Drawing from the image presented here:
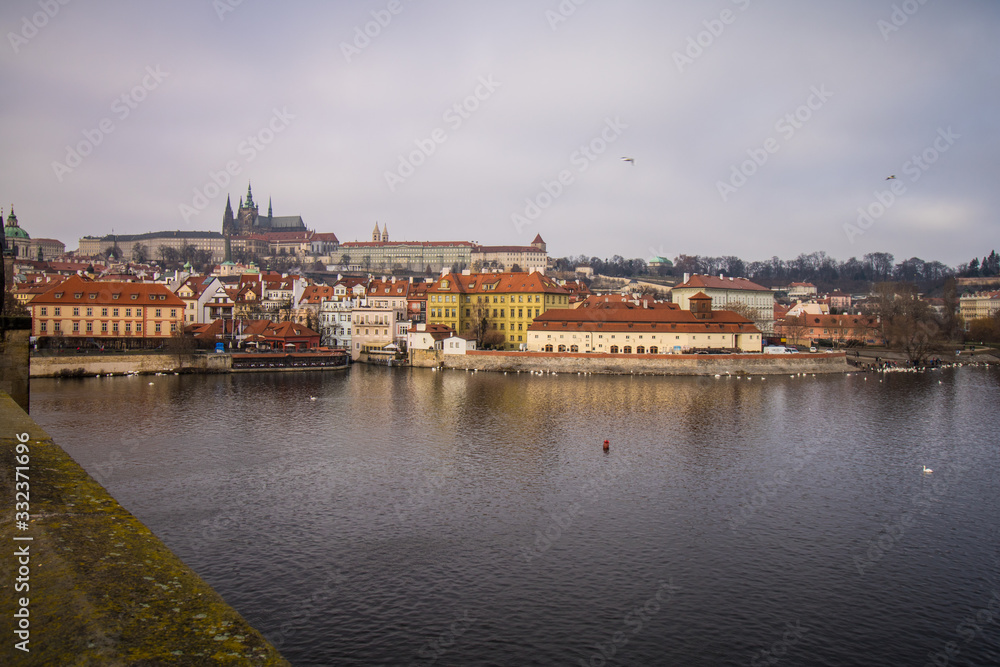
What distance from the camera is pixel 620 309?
63188mm

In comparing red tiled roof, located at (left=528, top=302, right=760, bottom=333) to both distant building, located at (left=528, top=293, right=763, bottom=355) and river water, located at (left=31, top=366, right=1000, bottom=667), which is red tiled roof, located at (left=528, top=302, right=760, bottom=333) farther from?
river water, located at (left=31, top=366, right=1000, bottom=667)

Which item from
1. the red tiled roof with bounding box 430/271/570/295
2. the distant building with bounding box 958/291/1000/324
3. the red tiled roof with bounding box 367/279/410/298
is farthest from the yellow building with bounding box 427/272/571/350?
the distant building with bounding box 958/291/1000/324

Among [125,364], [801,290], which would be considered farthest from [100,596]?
[801,290]

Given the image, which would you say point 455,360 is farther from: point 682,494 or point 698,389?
point 682,494

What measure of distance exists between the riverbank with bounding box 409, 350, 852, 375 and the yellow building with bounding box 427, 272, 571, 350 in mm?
9126

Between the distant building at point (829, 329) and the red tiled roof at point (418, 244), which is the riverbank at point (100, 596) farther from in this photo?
the red tiled roof at point (418, 244)

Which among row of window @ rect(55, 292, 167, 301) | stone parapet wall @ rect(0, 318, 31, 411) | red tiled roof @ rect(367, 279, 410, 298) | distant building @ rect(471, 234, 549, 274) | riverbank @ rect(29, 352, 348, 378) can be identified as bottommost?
riverbank @ rect(29, 352, 348, 378)

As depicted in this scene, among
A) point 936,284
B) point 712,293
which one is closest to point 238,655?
point 712,293

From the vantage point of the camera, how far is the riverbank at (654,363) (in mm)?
53812

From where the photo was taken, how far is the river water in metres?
11.6

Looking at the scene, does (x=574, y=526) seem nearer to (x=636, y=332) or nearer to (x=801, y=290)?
(x=636, y=332)

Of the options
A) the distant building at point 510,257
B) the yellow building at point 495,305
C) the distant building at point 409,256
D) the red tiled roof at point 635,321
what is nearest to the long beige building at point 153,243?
the distant building at point 409,256

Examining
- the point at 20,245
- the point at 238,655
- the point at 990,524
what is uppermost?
the point at 20,245

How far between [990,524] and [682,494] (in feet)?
24.9
